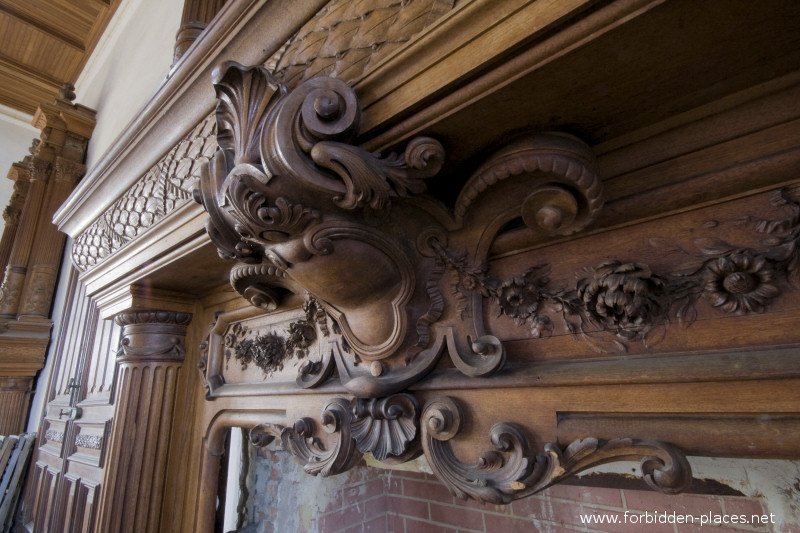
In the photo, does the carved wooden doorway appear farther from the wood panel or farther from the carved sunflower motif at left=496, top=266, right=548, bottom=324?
the wood panel

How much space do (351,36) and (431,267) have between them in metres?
0.31

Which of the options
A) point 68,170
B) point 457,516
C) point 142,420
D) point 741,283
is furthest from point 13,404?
point 741,283

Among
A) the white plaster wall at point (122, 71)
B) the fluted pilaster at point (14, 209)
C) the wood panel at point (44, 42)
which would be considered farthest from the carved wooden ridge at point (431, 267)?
the fluted pilaster at point (14, 209)

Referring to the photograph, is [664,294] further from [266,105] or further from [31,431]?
[31,431]

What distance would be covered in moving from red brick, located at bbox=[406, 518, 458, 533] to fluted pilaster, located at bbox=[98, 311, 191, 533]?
0.74 m

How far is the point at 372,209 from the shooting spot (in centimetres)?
51

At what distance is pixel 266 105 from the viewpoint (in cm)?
49

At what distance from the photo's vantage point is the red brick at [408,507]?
4.36 feet

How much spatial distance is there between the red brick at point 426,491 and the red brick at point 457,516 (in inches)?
0.9

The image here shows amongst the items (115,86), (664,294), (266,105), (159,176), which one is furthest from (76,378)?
(664,294)

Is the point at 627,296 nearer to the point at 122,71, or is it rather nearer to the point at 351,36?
the point at 351,36

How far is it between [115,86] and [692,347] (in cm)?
284

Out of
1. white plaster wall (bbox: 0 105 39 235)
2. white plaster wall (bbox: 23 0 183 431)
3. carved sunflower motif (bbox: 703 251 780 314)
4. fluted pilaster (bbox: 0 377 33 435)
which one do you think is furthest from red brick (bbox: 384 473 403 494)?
white plaster wall (bbox: 0 105 39 235)

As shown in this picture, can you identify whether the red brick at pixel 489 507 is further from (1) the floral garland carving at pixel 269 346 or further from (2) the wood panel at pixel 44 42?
(2) the wood panel at pixel 44 42
